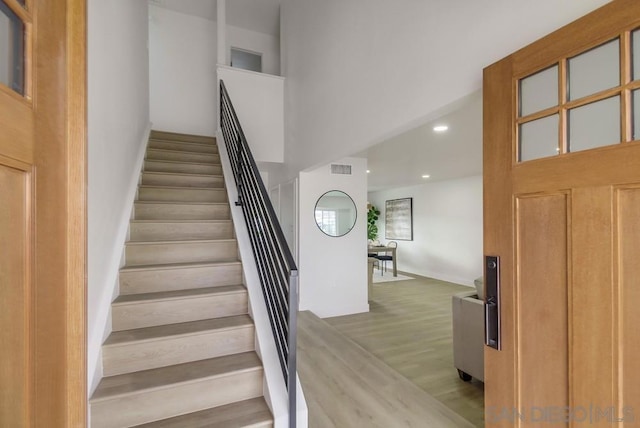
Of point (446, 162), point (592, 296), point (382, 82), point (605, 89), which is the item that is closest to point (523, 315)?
point (592, 296)

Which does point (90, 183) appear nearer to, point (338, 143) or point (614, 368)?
point (338, 143)

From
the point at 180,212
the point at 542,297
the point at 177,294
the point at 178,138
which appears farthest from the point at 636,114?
the point at 178,138

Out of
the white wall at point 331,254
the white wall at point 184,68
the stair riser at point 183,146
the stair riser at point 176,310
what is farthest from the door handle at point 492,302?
the white wall at point 184,68

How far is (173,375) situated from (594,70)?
2.39 metres

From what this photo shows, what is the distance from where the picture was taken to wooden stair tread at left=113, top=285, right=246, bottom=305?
190 cm

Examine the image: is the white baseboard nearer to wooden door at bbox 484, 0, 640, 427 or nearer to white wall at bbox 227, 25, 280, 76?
wooden door at bbox 484, 0, 640, 427

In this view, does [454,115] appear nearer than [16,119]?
No

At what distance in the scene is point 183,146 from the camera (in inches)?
153

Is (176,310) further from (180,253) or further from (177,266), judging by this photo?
(180,253)

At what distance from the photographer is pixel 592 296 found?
111 centimetres

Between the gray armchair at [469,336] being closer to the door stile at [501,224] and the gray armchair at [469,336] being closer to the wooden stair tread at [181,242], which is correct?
the door stile at [501,224]

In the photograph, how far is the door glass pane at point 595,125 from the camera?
1.08m

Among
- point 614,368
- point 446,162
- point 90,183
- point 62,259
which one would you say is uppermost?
point 446,162

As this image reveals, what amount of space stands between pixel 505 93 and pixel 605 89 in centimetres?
37
